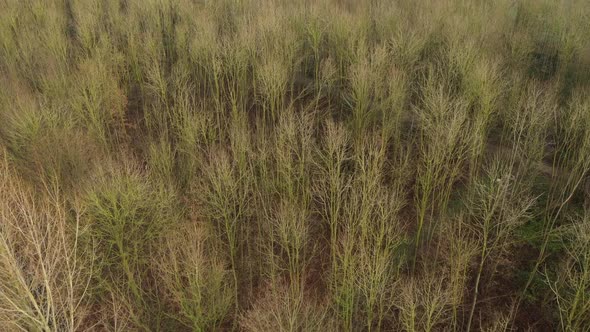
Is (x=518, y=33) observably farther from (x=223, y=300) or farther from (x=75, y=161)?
(x=75, y=161)

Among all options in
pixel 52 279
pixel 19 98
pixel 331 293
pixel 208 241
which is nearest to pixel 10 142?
pixel 19 98

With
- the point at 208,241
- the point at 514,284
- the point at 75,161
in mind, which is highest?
the point at 75,161

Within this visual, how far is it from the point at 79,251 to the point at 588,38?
1368 inches

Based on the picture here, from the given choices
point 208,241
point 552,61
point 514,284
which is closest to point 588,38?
point 552,61

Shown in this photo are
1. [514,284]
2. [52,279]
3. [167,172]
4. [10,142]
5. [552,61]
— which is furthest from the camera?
[552,61]

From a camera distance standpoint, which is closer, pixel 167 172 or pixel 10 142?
pixel 167 172

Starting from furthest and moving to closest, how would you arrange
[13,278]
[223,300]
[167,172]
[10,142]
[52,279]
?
[10,142]
[167,172]
[223,300]
[52,279]
[13,278]

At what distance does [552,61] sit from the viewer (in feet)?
105

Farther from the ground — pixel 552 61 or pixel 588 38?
pixel 588 38

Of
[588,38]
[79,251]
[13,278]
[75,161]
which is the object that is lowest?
[79,251]

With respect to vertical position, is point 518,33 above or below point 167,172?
above

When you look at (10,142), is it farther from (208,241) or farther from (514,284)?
(514,284)

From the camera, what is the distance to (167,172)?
23906mm

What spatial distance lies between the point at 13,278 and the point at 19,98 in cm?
1703
